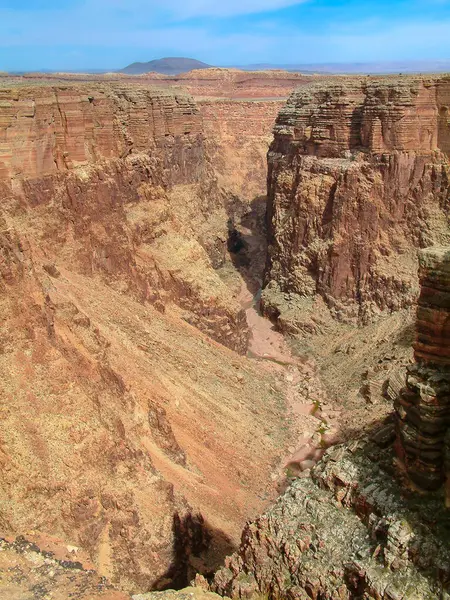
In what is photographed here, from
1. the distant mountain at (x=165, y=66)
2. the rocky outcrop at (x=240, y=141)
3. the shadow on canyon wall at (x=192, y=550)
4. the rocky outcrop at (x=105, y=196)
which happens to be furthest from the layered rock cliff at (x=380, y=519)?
the distant mountain at (x=165, y=66)

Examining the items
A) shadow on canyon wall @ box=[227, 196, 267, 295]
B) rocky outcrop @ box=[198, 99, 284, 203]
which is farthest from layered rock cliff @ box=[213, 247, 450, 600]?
rocky outcrop @ box=[198, 99, 284, 203]

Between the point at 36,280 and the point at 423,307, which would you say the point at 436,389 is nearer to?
the point at 423,307

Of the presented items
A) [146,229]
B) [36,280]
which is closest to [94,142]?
[146,229]

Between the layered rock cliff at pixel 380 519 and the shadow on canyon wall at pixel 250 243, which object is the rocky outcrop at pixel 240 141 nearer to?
the shadow on canyon wall at pixel 250 243

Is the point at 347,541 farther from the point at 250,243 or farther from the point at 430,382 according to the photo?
the point at 250,243

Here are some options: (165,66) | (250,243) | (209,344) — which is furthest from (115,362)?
(165,66)

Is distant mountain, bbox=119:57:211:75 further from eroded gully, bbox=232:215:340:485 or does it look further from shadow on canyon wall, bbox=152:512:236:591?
shadow on canyon wall, bbox=152:512:236:591
